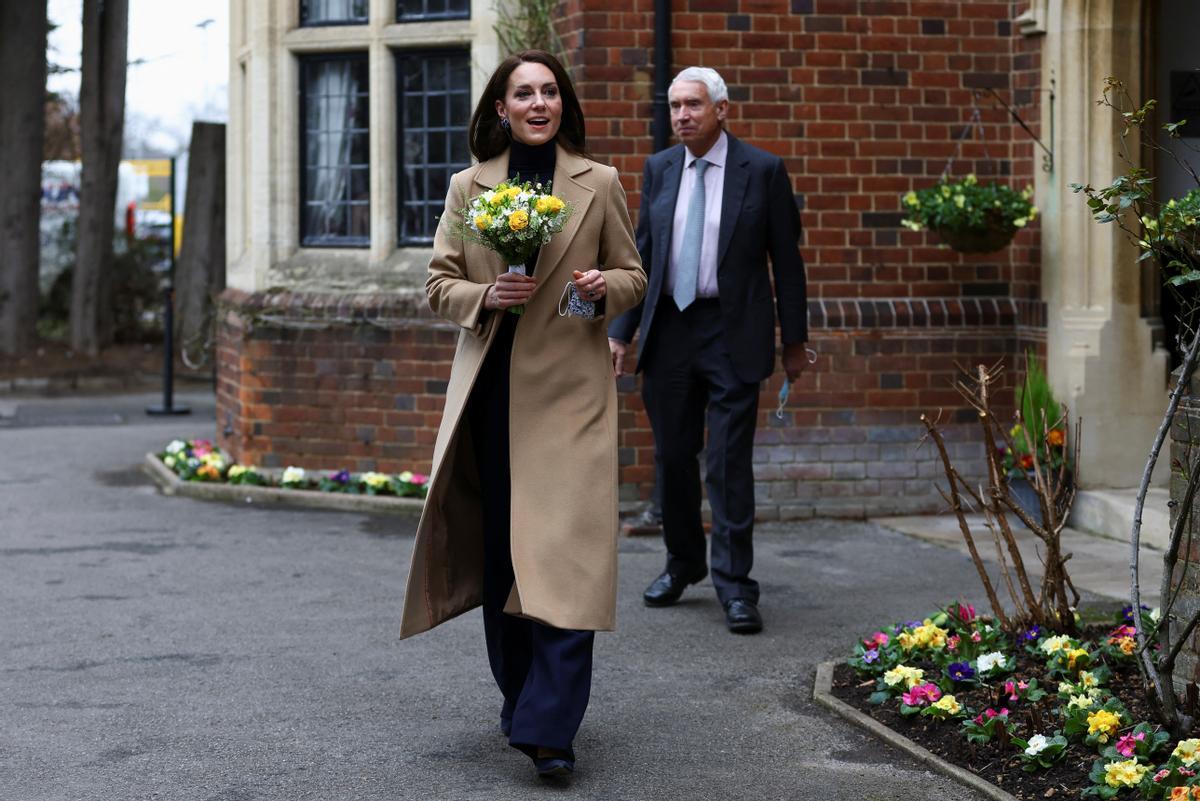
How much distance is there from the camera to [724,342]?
23.4ft

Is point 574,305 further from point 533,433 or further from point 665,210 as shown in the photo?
point 665,210

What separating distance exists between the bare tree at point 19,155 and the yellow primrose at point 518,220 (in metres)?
17.1

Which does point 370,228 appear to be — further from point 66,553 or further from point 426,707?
point 426,707

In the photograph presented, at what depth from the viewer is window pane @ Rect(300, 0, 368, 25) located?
37.2 ft

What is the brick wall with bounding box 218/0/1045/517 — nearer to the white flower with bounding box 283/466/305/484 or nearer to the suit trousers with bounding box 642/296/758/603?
the white flower with bounding box 283/466/305/484

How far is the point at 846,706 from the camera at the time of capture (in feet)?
18.9

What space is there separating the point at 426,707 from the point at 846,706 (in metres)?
1.37

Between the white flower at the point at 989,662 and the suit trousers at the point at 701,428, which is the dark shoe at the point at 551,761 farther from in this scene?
the suit trousers at the point at 701,428

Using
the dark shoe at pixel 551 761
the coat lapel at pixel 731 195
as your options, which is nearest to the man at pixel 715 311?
the coat lapel at pixel 731 195

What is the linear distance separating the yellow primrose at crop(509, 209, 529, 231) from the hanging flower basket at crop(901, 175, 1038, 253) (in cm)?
489

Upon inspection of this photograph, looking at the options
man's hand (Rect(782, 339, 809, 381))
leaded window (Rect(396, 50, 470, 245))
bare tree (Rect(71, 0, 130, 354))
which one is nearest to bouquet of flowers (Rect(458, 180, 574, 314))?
man's hand (Rect(782, 339, 809, 381))

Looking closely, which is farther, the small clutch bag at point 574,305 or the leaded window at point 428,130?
the leaded window at point 428,130

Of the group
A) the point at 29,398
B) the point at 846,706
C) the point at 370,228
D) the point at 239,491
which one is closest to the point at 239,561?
the point at 239,491

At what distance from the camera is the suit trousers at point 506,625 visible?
5012mm
